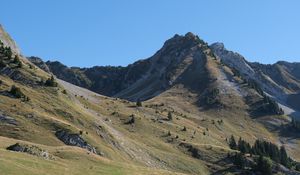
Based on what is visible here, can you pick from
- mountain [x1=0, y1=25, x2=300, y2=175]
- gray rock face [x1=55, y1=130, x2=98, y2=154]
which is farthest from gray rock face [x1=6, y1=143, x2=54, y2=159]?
gray rock face [x1=55, y1=130, x2=98, y2=154]

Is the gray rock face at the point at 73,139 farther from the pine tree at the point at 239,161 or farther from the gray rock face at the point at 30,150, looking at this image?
the pine tree at the point at 239,161

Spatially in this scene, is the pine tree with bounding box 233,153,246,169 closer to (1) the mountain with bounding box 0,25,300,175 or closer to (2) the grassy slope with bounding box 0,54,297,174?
(1) the mountain with bounding box 0,25,300,175

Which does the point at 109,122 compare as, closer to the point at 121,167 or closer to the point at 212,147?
the point at 212,147

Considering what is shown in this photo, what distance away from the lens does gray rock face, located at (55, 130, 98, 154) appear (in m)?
103

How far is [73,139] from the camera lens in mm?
104875

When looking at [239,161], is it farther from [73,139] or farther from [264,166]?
[73,139]

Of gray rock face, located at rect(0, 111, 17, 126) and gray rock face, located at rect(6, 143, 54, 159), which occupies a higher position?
gray rock face, located at rect(0, 111, 17, 126)

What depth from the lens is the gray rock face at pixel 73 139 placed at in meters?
103

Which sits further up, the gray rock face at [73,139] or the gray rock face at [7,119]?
the gray rock face at [7,119]

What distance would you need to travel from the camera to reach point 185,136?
164 meters

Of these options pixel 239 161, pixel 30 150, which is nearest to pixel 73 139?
pixel 30 150

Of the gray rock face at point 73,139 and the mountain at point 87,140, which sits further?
the gray rock face at point 73,139

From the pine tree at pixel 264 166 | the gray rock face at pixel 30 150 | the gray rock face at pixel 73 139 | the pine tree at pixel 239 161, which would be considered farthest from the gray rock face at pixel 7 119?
the pine tree at pixel 264 166

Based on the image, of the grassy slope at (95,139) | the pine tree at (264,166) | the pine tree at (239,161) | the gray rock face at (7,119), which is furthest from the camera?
the pine tree at (239,161)
